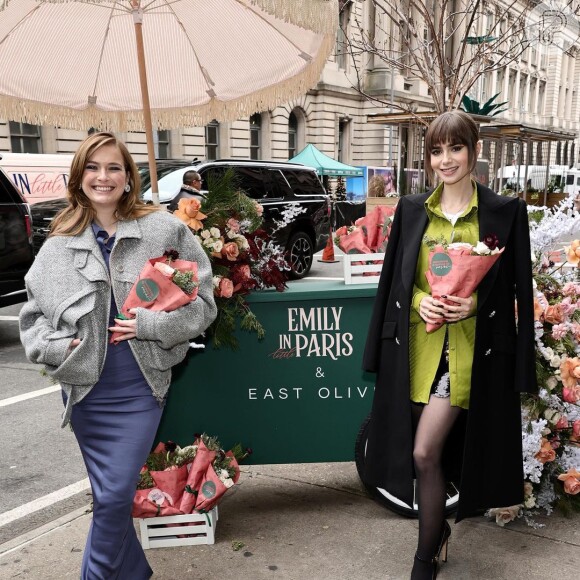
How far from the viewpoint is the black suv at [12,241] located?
7.09 metres

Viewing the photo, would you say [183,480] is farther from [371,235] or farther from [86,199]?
[371,235]

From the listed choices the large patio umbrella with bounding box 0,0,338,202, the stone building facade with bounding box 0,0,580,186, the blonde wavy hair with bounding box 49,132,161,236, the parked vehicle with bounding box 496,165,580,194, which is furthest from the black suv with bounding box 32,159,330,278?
the parked vehicle with bounding box 496,165,580,194

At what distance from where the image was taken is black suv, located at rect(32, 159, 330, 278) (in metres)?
9.92

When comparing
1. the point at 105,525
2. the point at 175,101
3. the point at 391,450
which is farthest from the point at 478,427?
the point at 175,101

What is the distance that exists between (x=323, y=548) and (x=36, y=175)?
11176mm

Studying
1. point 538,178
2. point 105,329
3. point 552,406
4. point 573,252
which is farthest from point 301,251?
point 538,178

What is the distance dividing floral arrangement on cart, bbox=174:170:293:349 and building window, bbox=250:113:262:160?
994 inches

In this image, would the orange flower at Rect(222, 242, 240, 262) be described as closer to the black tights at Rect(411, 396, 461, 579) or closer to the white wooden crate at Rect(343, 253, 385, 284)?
the white wooden crate at Rect(343, 253, 385, 284)

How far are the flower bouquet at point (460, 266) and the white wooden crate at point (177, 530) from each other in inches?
64.1

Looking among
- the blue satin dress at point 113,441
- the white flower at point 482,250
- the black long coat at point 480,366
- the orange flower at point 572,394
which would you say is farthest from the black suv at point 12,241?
the white flower at point 482,250

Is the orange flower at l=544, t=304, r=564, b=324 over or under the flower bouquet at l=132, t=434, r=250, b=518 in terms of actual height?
over

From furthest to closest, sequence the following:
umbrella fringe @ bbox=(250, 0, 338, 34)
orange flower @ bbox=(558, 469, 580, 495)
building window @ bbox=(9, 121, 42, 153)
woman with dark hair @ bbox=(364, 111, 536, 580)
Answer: building window @ bbox=(9, 121, 42, 153), orange flower @ bbox=(558, 469, 580, 495), umbrella fringe @ bbox=(250, 0, 338, 34), woman with dark hair @ bbox=(364, 111, 536, 580)

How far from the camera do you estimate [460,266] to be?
2.27 metres

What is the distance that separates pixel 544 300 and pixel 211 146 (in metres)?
23.9
